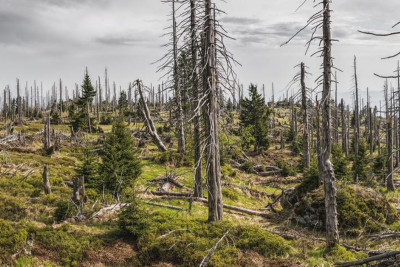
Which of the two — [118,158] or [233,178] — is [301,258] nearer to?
[118,158]

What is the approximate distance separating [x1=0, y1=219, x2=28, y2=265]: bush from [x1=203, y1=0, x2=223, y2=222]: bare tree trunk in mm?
5825

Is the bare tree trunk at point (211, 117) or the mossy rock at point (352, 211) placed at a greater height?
the bare tree trunk at point (211, 117)

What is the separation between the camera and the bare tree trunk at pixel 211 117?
32.8 ft

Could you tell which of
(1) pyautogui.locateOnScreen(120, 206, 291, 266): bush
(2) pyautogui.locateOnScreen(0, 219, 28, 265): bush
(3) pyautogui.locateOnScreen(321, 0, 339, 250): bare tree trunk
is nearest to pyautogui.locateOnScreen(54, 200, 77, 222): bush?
(2) pyautogui.locateOnScreen(0, 219, 28, 265): bush

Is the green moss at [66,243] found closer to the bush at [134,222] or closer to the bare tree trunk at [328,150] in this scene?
the bush at [134,222]

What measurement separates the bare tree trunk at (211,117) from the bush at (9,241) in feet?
19.1

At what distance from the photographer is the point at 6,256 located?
759cm

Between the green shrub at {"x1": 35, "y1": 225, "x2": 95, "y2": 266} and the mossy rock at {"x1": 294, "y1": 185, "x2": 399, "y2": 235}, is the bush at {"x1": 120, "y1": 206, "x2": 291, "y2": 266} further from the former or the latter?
the mossy rock at {"x1": 294, "y1": 185, "x2": 399, "y2": 235}

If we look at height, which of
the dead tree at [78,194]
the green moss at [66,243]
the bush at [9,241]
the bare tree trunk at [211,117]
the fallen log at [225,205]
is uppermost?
the bare tree trunk at [211,117]

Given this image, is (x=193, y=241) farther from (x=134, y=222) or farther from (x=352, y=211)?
(x=352, y=211)

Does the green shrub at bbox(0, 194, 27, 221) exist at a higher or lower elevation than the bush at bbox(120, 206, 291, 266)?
higher

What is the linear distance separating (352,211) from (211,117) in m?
8.11

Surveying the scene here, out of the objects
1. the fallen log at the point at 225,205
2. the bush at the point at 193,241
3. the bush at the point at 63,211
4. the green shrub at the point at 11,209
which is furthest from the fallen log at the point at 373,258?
the fallen log at the point at 225,205

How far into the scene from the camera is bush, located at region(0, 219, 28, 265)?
7.57 meters
